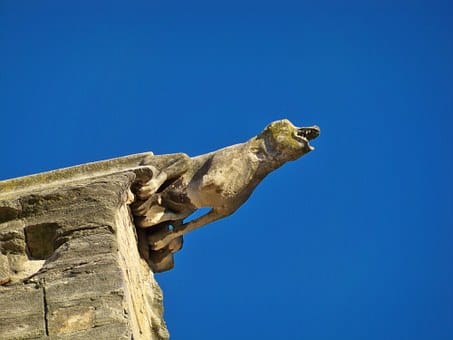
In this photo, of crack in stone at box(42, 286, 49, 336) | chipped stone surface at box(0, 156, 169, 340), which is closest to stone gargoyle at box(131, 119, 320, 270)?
chipped stone surface at box(0, 156, 169, 340)

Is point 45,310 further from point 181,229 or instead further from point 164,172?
point 181,229

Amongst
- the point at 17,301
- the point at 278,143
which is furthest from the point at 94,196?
the point at 278,143

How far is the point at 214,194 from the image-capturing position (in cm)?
959

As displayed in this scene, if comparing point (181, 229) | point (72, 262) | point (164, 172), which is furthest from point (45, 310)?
point (181, 229)

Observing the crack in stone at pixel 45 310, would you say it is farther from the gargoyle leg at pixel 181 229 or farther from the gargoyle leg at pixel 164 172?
the gargoyle leg at pixel 181 229

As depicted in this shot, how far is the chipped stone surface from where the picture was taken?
24.3ft

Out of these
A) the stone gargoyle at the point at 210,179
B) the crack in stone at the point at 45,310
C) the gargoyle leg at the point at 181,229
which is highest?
the stone gargoyle at the point at 210,179

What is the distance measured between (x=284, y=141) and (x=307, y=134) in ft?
1.16

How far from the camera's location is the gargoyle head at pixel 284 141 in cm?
975

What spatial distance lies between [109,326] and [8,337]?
78 centimetres

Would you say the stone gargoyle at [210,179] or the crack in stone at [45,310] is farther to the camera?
the stone gargoyle at [210,179]

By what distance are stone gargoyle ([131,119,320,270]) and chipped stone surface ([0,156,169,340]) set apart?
20.7 inches

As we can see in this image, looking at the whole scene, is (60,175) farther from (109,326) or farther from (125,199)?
(109,326)

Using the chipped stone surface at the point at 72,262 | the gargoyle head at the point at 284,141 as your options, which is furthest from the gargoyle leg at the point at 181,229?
the gargoyle head at the point at 284,141
